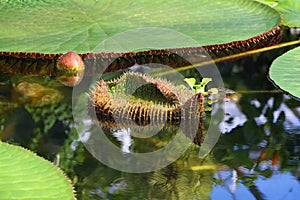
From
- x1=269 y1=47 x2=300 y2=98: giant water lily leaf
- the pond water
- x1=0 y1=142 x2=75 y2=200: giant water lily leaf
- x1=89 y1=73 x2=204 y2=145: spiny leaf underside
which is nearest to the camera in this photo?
x1=0 y1=142 x2=75 y2=200: giant water lily leaf

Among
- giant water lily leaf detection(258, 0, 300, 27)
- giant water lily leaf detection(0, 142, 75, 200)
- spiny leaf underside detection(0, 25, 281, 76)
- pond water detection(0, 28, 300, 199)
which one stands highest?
giant water lily leaf detection(258, 0, 300, 27)

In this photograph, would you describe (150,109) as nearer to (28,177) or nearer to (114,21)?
(28,177)

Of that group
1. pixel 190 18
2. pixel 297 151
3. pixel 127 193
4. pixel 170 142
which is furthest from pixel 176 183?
pixel 190 18

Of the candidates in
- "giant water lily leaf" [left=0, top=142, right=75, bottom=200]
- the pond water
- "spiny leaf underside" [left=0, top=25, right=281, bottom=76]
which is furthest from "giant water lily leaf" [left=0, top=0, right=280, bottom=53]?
"giant water lily leaf" [left=0, top=142, right=75, bottom=200]

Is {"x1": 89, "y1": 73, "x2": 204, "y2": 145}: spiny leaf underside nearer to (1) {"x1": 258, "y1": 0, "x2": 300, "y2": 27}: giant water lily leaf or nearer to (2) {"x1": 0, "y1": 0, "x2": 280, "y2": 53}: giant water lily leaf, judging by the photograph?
(2) {"x1": 0, "y1": 0, "x2": 280, "y2": 53}: giant water lily leaf

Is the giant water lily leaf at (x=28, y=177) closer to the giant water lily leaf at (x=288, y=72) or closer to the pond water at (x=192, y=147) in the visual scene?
the pond water at (x=192, y=147)

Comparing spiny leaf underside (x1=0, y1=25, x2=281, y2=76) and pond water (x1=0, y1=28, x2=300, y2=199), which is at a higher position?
spiny leaf underside (x1=0, y1=25, x2=281, y2=76)

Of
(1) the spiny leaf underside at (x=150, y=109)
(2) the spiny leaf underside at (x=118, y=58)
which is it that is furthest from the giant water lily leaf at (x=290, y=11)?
(1) the spiny leaf underside at (x=150, y=109)
